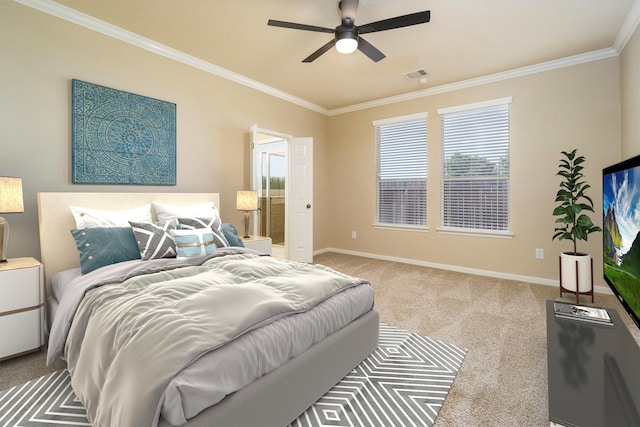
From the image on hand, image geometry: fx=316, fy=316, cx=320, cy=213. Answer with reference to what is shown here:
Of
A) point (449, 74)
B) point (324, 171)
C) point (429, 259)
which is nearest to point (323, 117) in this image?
point (324, 171)

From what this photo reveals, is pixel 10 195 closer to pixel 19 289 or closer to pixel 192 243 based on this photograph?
pixel 19 289

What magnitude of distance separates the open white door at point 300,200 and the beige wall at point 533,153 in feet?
4.45

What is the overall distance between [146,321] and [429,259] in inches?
173

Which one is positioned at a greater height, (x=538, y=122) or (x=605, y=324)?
(x=538, y=122)

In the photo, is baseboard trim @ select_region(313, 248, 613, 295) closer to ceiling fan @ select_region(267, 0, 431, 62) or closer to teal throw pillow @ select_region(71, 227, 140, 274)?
ceiling fan @ select_region(267, 0, 431, 62)

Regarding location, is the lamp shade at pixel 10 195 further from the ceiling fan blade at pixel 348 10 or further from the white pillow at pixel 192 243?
the ceiling fan blade at pixel 348 10

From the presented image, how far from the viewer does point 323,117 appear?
6125 millimetres

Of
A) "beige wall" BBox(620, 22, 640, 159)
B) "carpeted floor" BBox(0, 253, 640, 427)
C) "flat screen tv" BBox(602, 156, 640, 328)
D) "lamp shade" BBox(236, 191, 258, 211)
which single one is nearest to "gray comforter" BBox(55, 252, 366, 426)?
"carpeted floor" BBox(0, 253, 640, 427)

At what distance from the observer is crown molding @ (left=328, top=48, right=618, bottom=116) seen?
367 cm

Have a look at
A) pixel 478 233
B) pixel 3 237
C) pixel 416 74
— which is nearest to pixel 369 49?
pixel 416 74

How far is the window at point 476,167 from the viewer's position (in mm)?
4363

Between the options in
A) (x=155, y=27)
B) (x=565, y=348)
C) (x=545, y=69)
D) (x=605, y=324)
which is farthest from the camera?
(x=545, y=69)

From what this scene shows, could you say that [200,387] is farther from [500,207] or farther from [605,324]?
[500,207]

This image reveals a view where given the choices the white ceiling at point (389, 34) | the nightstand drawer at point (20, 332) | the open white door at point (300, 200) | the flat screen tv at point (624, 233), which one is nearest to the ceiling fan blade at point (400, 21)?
the white ceiling at point (389, 34)
